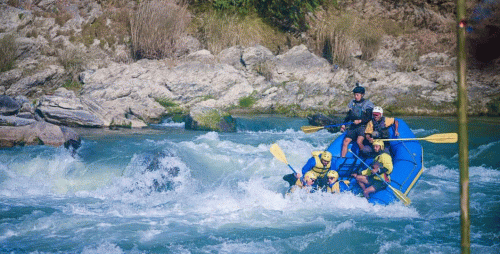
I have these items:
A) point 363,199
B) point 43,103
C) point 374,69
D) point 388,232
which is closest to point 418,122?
point 374,69

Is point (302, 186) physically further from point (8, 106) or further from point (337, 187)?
point (8, 106)

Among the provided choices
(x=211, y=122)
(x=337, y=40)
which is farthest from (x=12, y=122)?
(x=337, y=40)

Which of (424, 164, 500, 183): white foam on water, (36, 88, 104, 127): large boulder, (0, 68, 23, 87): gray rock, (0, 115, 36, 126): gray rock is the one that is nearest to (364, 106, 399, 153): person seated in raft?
(424, 164, 500, 183): white foam on water

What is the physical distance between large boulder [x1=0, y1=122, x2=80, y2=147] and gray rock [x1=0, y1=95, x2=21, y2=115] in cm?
200

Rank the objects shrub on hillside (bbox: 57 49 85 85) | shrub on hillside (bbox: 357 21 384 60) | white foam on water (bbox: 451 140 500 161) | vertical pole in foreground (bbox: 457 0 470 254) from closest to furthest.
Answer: vertical pole in foreground (bbox: 457 0 470 254), white foam on water (bbox: 451 140 500 161), shrub on hillside (bbox: 57 49 85 85), shrub on hillside (bbox: 357 21 384 60)

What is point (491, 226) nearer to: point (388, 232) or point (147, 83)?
point (388, 232)

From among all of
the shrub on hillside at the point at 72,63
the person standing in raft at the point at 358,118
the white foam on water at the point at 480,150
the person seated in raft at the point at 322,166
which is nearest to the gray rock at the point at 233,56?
the shrub on hillside at the point at 72,63

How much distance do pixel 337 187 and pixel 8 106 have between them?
24.5ft

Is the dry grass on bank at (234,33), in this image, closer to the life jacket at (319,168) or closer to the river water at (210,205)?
the river water at (210,205)

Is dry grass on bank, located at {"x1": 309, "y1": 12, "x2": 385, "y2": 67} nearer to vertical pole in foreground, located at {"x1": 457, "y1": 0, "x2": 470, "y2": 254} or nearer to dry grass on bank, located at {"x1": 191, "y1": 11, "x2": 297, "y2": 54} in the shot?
dry grass on bank, located at {"x1": 191, "y1": 11, "x2": 297, "y2": 54}

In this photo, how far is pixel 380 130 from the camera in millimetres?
6137

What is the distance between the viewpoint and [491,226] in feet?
16.2

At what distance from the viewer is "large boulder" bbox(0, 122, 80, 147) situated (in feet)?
25.0

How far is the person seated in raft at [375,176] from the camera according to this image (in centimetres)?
561
